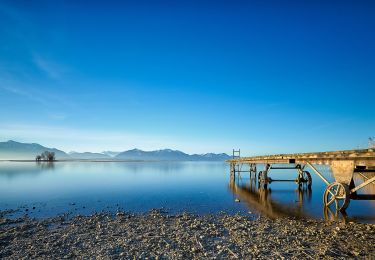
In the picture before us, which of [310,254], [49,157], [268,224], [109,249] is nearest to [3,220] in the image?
[109,249]

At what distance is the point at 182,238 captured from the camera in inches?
424

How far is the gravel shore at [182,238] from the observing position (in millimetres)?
8953

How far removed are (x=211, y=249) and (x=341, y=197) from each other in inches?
365

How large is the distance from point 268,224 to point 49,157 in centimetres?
15685

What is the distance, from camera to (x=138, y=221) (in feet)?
47.2

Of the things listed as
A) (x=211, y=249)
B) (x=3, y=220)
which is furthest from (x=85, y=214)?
(x=211, y=249)

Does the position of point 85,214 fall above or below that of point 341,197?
below

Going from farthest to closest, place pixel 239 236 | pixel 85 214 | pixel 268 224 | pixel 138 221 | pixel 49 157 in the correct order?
pixel 49 157
pixel 85 214
pixel 138 221
pixel 268 224
pixel 239 236

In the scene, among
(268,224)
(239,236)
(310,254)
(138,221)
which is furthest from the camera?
(138,221)

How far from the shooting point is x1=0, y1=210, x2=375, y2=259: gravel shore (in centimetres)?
895

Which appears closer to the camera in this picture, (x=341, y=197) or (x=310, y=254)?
(x=310, y=254)

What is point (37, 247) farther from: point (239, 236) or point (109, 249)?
point (239, 236)

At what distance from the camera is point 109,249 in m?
9.41

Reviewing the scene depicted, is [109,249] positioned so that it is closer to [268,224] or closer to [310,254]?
[310,254]
